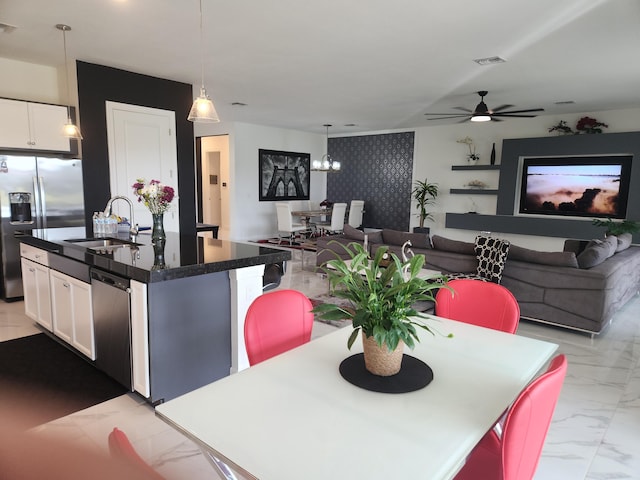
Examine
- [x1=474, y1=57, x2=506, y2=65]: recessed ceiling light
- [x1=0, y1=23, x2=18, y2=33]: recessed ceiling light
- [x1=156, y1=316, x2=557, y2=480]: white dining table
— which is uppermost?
[x1=474, y1=57, x2=506, y2=65]: recessed ceiling light

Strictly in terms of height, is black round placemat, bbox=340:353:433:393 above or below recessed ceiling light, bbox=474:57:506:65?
below

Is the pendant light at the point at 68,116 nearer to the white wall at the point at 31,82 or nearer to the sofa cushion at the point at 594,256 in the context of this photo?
the white wall at the point at 31,82

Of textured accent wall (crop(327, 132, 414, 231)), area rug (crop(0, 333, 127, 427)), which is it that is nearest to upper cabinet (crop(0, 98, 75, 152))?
area rug (crop(0, 333, 127, 427))

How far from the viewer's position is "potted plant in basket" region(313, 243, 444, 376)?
1.33m

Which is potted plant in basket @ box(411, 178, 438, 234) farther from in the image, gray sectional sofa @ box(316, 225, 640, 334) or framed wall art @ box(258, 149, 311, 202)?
gray sectional sofa @ box(316, 225, 640, 334)

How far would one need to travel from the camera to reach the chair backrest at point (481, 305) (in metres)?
2.10

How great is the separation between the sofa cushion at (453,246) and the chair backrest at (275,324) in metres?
2.96

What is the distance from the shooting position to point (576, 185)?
7.49 meters

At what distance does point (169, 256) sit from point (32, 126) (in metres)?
3.12

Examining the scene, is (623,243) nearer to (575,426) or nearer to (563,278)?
(563,278)

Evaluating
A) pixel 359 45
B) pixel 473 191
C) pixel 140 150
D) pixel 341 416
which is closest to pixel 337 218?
pixel 473 191

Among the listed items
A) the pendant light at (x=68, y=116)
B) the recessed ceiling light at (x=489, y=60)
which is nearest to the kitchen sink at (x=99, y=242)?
the pendant light at (x=68, y=116)

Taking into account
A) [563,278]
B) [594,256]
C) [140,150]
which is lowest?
[563,278]

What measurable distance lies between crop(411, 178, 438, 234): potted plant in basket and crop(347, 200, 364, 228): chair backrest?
1304 mm
